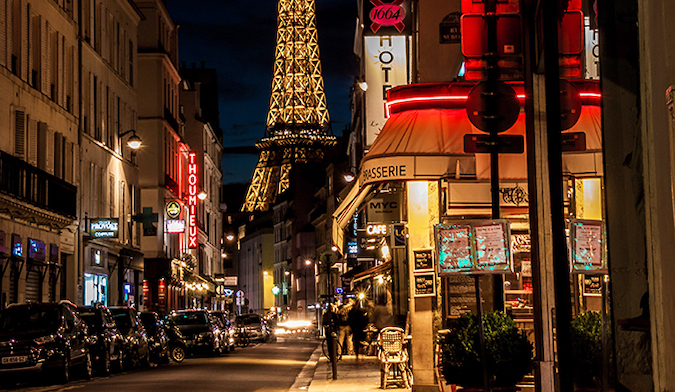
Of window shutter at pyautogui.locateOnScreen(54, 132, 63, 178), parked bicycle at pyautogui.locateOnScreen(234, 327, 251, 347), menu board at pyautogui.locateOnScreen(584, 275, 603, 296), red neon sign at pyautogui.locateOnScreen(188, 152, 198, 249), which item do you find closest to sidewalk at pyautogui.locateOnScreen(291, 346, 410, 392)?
menu board at pyautogui.locateOnScreen(584, 275, 603, 296)

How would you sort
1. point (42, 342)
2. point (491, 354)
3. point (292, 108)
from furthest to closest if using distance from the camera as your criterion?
1. point (292, 108)
2. point (42, 342)
3. point (491, 354)

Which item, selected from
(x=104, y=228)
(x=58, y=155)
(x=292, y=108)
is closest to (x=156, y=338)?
(x=58, y=155)

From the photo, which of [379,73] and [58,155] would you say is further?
[58,155]

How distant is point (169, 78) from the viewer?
6069 centimetres

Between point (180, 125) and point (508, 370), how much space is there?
5842cm

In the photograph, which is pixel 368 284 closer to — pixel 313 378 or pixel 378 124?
pixel 378 124

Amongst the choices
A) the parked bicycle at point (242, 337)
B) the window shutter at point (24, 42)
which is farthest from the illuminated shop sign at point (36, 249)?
the parked bicycle at point (242, 337)

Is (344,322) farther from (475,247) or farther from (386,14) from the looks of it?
(475,247)

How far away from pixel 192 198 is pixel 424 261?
50.7 m

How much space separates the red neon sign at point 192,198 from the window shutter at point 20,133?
3345 cm

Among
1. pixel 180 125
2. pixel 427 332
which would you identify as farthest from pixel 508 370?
pixel 180 125

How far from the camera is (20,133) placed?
32.0m

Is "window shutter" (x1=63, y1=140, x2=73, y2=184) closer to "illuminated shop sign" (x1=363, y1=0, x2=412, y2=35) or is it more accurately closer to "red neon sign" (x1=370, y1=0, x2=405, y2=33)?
"illuminated shop sign" (x1=363, y1=0, x2=412, y2=35)

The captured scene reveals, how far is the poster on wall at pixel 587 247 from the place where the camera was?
9.09 metres
